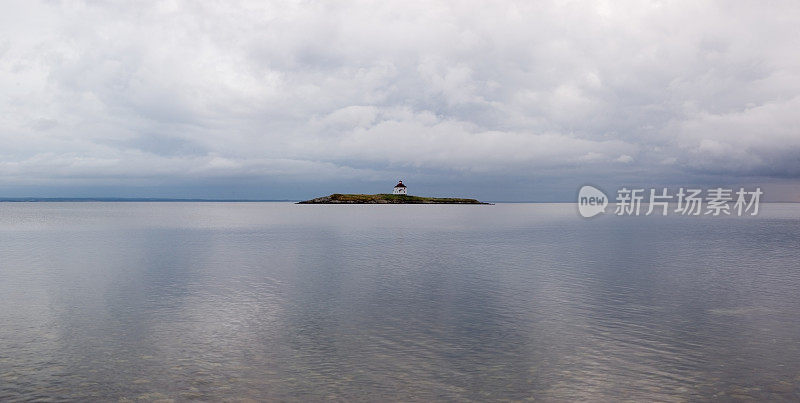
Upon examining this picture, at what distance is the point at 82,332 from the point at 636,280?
3531cm

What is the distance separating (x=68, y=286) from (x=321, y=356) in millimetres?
24585

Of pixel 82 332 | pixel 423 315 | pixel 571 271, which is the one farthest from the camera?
pixel 571 271

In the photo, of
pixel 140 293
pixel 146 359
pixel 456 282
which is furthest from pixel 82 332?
pixel 456 282

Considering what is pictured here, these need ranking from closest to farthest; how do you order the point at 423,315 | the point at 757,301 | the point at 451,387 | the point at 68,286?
the point at 451,387 → the point at 423,315 → the point at 757,301 → the point at 68,286

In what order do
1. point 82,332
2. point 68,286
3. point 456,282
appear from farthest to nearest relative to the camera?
point 456,282 → point 68,286 → point 82,332

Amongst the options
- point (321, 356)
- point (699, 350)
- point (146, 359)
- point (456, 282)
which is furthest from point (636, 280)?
point (146, 359)

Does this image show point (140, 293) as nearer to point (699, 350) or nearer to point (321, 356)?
point (321, 356)

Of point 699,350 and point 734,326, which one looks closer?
point 699,350

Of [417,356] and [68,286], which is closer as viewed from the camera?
[417,356]

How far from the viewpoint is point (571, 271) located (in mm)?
42469

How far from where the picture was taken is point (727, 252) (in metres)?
60.7

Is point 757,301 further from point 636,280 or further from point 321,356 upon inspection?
point 321,356

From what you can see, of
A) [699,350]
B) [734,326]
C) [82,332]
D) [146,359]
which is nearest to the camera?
[146,359]

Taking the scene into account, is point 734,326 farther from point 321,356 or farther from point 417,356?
point 321,356
